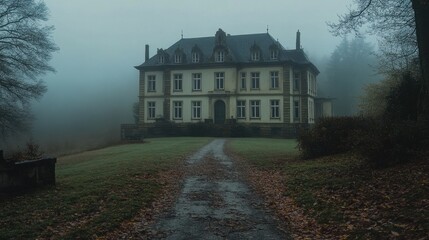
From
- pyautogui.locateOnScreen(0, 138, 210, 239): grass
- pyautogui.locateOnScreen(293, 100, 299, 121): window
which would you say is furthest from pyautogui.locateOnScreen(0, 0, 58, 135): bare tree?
pyautogui.locateOnScreen(293, 100, 299, 121): window

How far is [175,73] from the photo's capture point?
181 ft

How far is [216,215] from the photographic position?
9211 mm

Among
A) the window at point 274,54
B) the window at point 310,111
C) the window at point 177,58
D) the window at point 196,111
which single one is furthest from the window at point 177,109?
the window at point 310,111

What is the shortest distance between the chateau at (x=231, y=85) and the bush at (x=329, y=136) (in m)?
30.2

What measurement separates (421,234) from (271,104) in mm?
45647

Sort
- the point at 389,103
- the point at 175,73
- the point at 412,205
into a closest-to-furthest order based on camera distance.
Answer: the point at 412,205 < the point at 389,103 < the point at 175,73

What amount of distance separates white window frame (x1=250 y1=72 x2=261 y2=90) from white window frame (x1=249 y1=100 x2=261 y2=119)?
185cm

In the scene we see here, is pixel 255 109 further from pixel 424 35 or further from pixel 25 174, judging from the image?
pixel 25 174

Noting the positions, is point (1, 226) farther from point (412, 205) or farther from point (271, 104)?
point (271, 104)

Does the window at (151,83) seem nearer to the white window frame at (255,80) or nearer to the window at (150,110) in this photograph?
the window at (150,110)

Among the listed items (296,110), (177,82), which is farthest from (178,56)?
(296,110)

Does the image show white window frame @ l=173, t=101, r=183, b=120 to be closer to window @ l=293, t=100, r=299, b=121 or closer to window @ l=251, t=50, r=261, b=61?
window @ l=251, t=50, r=261, b=61

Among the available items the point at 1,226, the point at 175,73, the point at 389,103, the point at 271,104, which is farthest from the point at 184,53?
the point at 1,226

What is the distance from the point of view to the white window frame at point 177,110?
5450cm
